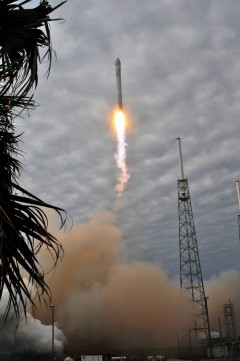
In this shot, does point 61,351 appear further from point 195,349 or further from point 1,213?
point 1,213

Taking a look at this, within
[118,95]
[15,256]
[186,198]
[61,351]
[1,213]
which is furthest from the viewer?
[61,351]

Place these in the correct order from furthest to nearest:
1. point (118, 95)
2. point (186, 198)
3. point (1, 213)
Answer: point (186, 198) < point (118, 95) < point (1, 213)

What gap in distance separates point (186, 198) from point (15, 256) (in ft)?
235

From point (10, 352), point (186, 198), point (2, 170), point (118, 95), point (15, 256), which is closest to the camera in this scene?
point (15, 256)

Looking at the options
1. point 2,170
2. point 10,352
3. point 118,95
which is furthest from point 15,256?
point 10,352

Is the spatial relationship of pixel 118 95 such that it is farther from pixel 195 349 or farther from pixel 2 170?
pixel 195 349

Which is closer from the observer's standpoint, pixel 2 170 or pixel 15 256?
pixel 15 256

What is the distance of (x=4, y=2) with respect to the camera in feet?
27.4

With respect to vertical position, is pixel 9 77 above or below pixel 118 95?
below

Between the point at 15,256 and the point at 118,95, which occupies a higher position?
the point at 118,95

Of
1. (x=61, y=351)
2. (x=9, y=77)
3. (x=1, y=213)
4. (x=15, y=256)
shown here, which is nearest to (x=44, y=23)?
(x=9, y=77)

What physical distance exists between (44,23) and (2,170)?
285 cm

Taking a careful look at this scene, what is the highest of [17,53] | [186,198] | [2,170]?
[186,198]

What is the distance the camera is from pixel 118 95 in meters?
54.6
